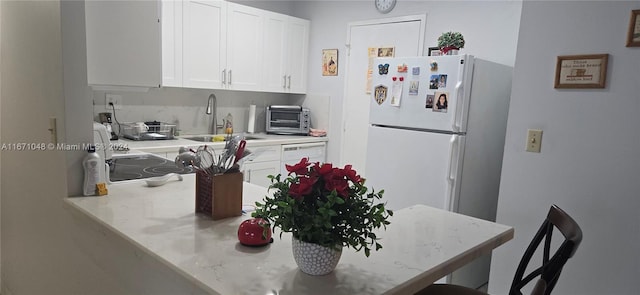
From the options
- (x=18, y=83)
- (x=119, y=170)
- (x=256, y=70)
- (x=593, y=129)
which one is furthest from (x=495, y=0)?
(x=18, y=83)

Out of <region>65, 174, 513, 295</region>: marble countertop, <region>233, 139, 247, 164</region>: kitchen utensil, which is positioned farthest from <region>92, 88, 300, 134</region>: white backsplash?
<region>233, 139, 247, 164</region>: kitchen utensil

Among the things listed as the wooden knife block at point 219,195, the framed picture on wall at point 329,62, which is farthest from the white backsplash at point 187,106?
the wooden knife block at point 219,195

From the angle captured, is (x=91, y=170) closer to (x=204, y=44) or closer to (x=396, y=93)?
(x=396, y=93)

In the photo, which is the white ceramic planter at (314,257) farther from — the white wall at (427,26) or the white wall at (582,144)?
the white wall at (427,26)

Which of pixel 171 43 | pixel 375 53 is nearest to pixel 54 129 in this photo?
pixel 171 43

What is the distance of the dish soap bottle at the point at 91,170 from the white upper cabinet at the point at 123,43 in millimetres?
279

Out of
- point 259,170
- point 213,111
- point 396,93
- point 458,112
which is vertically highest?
point 396,93

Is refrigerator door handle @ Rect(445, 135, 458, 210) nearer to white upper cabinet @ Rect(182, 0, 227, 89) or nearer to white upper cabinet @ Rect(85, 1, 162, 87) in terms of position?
white upper cabinet @ Rect(85, 1, 162, 87)

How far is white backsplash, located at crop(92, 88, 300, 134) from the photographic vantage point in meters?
3.49

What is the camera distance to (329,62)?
4285 millimetres

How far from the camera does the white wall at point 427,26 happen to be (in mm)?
3156

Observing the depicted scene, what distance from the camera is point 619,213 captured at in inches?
77.0

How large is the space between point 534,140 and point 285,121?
2.58 meters

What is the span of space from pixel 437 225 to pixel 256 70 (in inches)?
114
